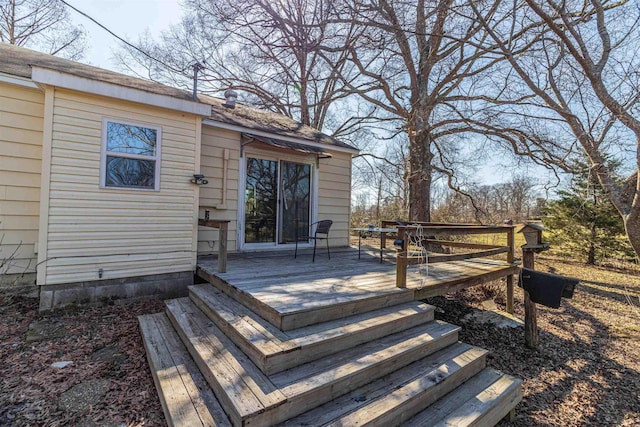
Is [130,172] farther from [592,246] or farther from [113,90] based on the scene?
[592,246]

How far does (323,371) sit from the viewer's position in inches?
81.8

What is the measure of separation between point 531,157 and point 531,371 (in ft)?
Result: 20.6

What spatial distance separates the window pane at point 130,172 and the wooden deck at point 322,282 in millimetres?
1478

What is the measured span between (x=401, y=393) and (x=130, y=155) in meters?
4.33

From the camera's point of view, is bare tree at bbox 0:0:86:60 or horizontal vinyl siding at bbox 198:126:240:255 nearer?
horizontal vinyl siding at bbox 198:126:240:255

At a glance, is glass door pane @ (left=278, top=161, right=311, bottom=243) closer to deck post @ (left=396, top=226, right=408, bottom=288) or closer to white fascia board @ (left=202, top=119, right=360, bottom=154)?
white fascia board @ (left=202, top=119, right=360, bottom=154)

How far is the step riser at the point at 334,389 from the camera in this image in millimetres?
1707

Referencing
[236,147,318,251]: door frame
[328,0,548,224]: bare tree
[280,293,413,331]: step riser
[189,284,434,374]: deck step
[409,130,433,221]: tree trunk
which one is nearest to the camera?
[189,284,434,374]: deck step

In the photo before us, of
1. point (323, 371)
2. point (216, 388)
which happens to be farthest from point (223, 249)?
point (323, 371)

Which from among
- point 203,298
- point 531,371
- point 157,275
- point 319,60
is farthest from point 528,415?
point 319,60

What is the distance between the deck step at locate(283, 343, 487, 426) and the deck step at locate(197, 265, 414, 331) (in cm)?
66

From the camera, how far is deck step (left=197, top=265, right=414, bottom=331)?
8.23 feet

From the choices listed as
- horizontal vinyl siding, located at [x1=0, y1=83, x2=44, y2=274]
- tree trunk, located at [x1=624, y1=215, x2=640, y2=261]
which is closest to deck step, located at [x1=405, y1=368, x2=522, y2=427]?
horizontal vinyl siding, located at [x1=0, y1=83, x2=44, y2=274]

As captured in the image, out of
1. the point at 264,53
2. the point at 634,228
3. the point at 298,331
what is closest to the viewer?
the point at 298,331
